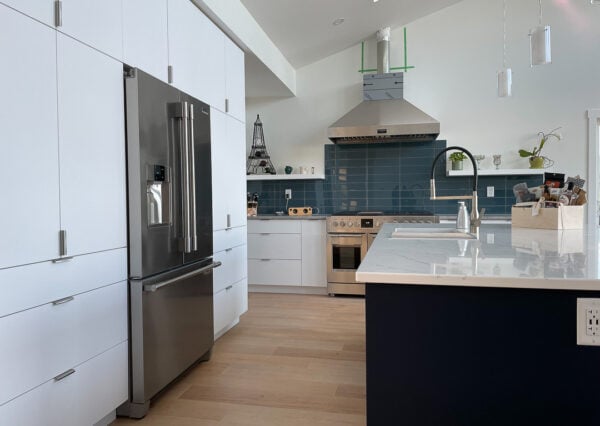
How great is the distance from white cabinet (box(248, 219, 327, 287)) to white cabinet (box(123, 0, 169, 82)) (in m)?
2.68

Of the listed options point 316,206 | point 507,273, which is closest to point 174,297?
point 507,273

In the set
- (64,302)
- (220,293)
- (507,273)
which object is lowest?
(220,293)

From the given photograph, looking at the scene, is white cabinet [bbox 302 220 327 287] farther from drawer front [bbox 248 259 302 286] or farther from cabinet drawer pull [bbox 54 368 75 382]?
cabinet drawer pull [bbox 54 368 75 382]

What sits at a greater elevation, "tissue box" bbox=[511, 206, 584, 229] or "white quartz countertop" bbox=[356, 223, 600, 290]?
"tissue box" bbox=[511, 206, 584, 229]

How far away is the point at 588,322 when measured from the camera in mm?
1155

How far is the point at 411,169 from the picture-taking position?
17.4 ft

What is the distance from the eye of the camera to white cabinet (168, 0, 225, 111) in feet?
8.65

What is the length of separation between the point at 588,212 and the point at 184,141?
4546 mm

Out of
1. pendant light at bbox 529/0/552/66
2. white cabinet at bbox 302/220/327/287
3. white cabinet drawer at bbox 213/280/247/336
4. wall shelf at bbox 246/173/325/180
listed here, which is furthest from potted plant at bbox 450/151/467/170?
white cabinet drawer at bbox 213/280/247/336

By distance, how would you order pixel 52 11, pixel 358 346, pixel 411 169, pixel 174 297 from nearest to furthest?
1. pixel 52 11
2. pixel 174 297
3. pixel 358 346
4. pixel 411 169

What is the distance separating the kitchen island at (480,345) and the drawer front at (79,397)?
1.20 metres

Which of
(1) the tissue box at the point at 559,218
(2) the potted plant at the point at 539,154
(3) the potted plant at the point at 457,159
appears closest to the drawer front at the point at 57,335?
(1) the tissue box at the point at 559,218

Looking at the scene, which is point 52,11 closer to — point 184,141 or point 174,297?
point 184,141

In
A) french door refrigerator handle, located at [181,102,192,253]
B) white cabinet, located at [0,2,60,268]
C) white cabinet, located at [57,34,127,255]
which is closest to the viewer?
white cabinet, located at [0,2,60,268]
